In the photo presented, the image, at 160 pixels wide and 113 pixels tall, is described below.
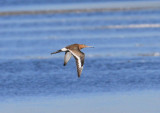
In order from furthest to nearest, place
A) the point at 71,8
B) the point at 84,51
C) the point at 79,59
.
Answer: the point at 71,8
the point at 84,51
the point at 79,59

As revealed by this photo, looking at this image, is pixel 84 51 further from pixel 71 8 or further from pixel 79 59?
pixel 71 8

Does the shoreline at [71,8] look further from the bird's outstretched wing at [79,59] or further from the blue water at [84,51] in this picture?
the bird's outstretched wing at [79,59]

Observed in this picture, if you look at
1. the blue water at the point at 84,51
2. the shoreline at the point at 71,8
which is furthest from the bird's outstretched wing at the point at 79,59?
the shoreline at the point at 71,8

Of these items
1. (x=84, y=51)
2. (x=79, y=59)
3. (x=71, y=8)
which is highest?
(x=71, y=8)

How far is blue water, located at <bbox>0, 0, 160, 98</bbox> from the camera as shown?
44.7 feet

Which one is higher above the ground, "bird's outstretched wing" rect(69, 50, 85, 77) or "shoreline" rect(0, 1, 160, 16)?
"shoreline" rect(0, 1, 160, 16)

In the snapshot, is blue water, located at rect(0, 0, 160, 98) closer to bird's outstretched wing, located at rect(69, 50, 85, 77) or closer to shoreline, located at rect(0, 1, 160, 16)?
shoreline, located at rect(0, 1, 160, 16)

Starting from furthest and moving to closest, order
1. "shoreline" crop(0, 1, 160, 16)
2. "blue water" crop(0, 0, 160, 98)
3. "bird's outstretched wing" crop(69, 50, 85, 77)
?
"shoreline" crop(0, 1, 160, 16) < "blue water" crop(0, 0, 160, 98) < "bird's outstretched wing" crop(69, 50, 85, 77)

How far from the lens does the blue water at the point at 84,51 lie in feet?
44.7

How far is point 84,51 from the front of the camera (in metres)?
18.1

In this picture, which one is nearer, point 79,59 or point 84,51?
point 79,59

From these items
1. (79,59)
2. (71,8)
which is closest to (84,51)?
(79,59)

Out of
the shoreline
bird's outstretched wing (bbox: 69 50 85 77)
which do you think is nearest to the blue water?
the shoreline

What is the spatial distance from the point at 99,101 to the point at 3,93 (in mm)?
2215
